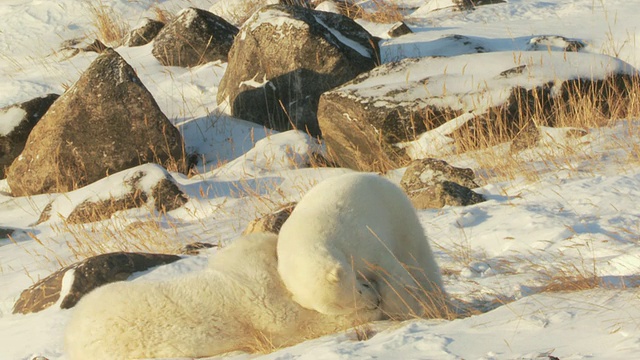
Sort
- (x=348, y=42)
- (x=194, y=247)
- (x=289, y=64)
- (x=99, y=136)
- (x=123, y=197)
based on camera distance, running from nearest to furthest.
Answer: (x=194, y=247) < (x=123, y=197) < (x=99, y=136) < (x=289, y=64) < (x=348, y=42)

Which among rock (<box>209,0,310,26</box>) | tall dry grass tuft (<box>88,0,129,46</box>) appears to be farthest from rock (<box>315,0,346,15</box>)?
tall dry grass tuft (<box>88,0,129,46</box>)

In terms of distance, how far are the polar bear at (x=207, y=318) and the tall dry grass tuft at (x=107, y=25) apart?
1067 centimetres

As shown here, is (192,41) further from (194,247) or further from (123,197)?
(194,247)

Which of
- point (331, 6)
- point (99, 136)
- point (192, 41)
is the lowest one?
point (99, 136)

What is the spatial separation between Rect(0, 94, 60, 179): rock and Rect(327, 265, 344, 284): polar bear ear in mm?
8144

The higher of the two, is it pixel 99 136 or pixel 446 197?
pixel 446 197

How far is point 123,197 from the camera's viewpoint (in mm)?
8438

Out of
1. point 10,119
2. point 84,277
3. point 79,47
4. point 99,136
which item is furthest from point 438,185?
point 79,47

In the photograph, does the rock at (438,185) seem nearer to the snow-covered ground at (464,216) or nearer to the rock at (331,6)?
the snow-covered ground at (464,216)

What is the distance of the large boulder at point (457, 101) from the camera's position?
842 centimetres

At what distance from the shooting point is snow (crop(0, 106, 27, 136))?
10602 mm

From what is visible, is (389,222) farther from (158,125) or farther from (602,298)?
(158,125)

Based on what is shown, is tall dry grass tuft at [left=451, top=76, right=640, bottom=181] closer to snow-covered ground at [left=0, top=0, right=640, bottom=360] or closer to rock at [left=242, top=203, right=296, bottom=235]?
snow-covered ground at [left=0, top=0, right=640, bottom=360]

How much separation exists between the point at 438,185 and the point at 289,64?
171 inches
